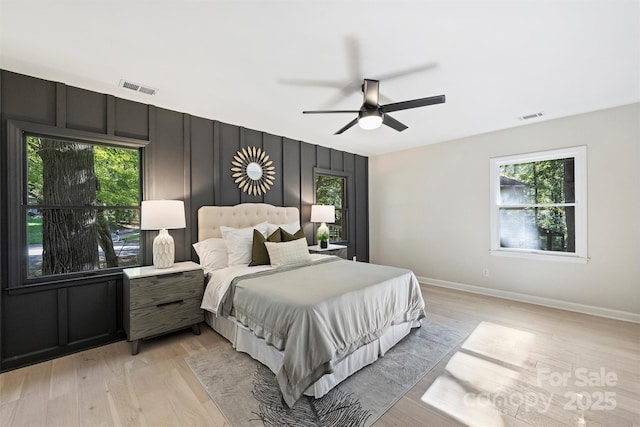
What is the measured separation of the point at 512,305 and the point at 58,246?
553 cm

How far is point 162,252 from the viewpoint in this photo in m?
2.91

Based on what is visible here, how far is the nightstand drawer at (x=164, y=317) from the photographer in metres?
2.57

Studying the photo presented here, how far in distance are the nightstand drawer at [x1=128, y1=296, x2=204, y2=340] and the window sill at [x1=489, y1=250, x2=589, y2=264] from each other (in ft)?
14.4

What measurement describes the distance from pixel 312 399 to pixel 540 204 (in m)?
4.16

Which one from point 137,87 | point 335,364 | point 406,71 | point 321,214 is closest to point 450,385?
point 335,364

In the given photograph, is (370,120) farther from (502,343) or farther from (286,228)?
(502,343)

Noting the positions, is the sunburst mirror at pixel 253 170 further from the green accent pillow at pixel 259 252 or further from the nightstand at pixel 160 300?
the nightstand at pixel 160 300

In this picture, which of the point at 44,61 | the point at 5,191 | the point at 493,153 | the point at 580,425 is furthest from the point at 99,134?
the point at 493,153

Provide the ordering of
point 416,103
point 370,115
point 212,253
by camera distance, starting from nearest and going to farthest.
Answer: point 416,103 → point 370,115 → point 212,253

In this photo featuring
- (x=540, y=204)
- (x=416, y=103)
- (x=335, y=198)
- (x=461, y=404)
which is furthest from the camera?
(x=335, y=198)

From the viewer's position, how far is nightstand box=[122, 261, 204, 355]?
257cm

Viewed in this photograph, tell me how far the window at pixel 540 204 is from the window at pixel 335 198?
102 inches

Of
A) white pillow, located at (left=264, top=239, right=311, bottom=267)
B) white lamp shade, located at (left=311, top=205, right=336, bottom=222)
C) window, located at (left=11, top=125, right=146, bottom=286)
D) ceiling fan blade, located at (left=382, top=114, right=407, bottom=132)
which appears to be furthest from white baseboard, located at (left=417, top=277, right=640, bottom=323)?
window, located at (left=11, top=125, right=146, bottom=286)

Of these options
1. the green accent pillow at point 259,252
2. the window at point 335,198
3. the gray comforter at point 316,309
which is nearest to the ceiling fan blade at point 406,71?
the gray comforter at point 316,309
